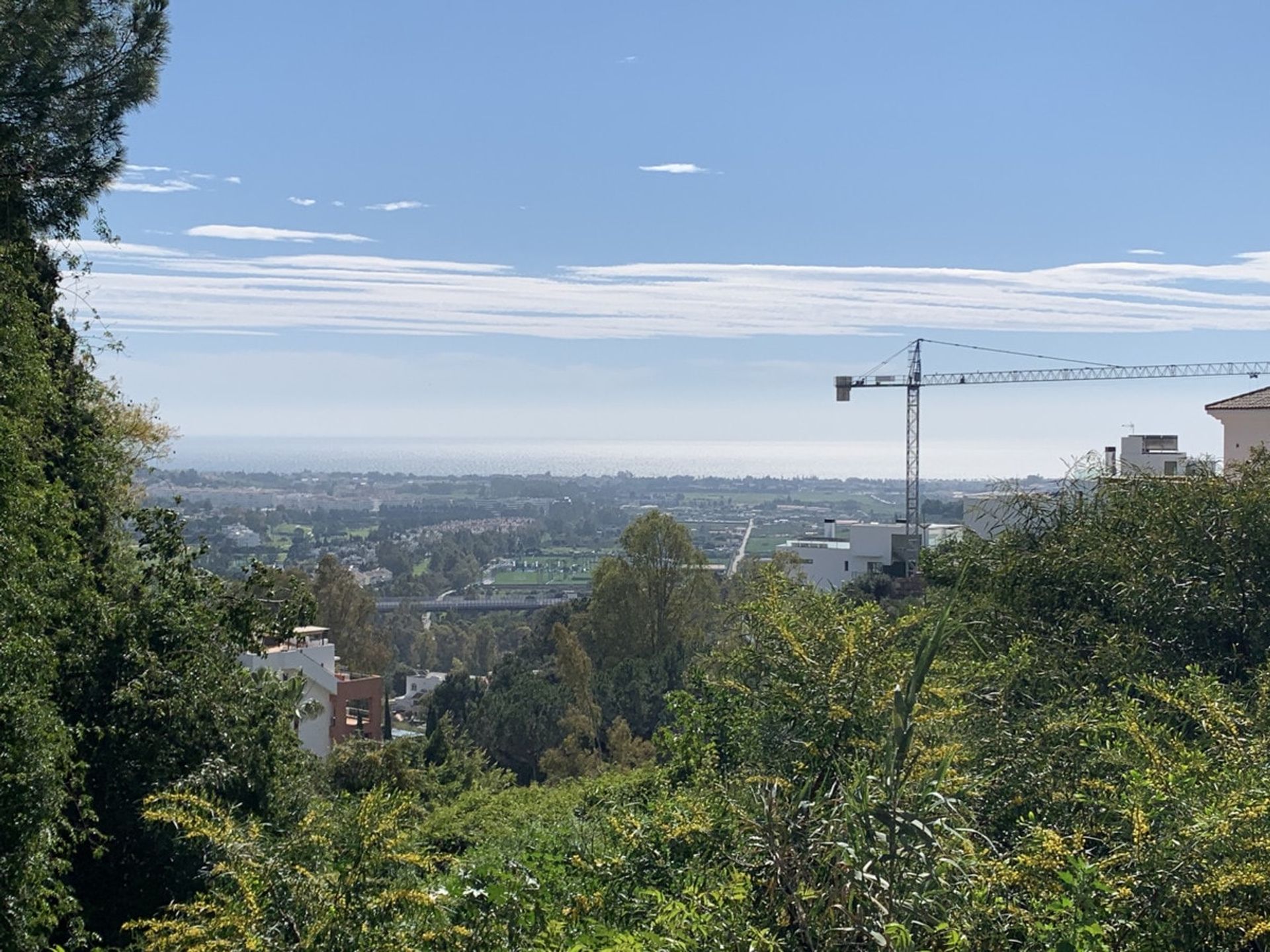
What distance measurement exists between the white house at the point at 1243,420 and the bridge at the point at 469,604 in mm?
56947

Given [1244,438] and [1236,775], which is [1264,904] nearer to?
[1236,775]

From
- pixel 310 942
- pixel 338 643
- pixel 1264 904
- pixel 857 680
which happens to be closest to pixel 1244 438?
pixel 857 680

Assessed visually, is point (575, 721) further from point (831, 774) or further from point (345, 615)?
point (831, 774)

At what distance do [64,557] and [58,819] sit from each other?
1.98 m

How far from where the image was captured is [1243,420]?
721 inches

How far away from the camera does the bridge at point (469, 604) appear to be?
75.9 meters

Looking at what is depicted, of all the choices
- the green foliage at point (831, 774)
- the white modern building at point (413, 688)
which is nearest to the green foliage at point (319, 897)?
the green foliage at point (831, 774)

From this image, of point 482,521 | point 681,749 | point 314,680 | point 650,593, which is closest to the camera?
point 681,749

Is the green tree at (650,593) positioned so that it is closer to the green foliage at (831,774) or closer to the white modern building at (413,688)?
the white modern building at (413,688)

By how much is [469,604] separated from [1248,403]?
6427 centimetres

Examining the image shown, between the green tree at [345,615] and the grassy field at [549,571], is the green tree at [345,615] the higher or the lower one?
the higher one

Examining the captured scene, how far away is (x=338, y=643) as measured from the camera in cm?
3328

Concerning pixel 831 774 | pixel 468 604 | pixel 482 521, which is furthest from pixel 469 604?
pixel 831 774

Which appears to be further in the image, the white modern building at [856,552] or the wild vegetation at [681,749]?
the white modern building at [856,552]
